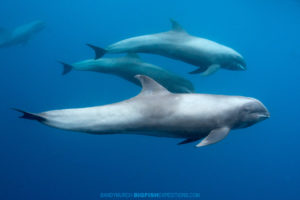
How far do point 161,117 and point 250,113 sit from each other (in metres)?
1.59

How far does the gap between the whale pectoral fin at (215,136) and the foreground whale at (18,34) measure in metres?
15.4

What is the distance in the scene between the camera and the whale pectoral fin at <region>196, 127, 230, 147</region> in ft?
13.3

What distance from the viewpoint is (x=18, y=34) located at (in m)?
16.2

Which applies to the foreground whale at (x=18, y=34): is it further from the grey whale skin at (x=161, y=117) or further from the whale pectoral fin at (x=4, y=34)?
the grey whale skin at (x=161, y=117)

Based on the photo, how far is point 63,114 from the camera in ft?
13.8

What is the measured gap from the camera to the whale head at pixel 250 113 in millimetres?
A: 4586

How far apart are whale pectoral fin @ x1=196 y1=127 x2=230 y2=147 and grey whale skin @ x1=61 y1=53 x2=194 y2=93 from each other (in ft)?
13.2

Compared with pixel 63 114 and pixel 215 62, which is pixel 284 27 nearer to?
pixel 215 62

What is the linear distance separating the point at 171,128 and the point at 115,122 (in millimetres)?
911

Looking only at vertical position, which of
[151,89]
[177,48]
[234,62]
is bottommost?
[151,89]

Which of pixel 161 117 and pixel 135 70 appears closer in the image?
pixel 161 117

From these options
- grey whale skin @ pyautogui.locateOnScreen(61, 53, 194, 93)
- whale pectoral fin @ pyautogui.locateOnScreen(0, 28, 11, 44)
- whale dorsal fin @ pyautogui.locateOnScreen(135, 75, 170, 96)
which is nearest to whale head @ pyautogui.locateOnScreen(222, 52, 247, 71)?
grey whale skin @ pyautogui.locateOnScreen(61, 53, 194, 93)

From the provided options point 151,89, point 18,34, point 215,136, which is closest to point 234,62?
point 151,89

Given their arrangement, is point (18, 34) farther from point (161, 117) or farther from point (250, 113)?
point (250, 113)
